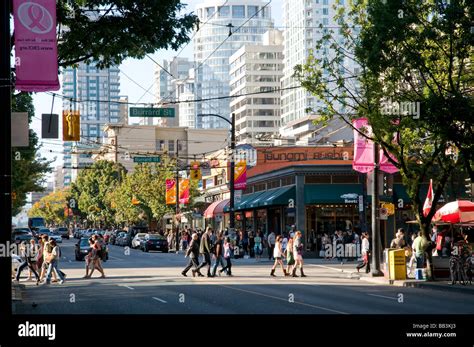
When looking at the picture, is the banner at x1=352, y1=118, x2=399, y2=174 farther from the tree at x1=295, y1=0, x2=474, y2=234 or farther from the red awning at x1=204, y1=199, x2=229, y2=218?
the red awning at x1=204, y1=199, x2=229, y2=218

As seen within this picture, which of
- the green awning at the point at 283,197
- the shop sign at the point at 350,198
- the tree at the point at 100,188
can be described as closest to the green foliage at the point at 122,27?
the shop sign at the point at 350,198

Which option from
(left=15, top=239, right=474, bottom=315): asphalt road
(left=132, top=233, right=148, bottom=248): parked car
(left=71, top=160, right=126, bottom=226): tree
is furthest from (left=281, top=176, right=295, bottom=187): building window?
(left=71, top=160, right=126, bottom=226): tree

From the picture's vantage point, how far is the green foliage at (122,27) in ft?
56.0

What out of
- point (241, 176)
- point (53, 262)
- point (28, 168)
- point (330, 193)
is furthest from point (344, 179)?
point (53, 262)

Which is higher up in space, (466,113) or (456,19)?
(456,19)

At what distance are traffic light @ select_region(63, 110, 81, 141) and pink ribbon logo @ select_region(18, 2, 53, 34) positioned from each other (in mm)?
18414

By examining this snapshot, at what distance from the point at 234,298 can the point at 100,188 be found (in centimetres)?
10838

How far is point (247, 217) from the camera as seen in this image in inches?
2835

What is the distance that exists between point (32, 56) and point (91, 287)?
17.2 metres

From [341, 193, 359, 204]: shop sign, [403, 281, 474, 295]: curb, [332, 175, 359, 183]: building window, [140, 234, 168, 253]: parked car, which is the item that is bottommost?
[403, 281, 474, 295]: curb

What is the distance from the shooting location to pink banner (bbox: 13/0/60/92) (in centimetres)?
991

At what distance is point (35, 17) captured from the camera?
1002 cm
